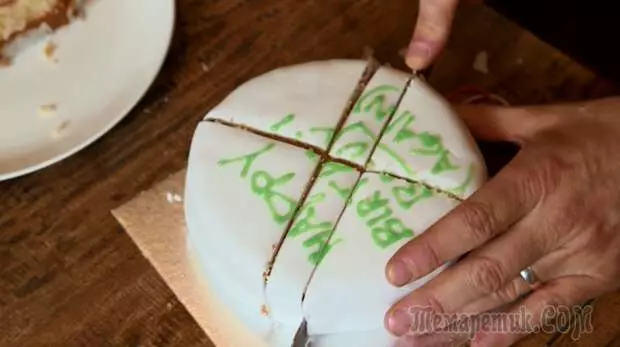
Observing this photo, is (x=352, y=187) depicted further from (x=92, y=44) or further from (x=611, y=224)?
(x=92, y=44)

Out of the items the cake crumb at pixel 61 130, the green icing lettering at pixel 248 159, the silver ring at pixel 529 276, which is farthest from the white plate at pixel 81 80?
the silver ring at pixel 529 276

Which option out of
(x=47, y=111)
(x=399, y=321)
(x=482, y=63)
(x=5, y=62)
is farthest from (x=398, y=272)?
(x=5, y=62)

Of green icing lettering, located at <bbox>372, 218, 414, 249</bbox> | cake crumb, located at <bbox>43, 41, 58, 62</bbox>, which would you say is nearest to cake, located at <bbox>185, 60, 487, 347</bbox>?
green icing lettering, located at <bbox>372, 218, 414, 249</bbox>

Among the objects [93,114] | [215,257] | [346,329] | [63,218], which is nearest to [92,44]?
[93,114]

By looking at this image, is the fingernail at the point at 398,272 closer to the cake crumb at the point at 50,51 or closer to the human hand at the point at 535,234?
the human hand at the point at 535,234

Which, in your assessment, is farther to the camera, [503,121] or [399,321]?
[503,121]

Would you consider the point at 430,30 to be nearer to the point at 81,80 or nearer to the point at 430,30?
the point at 430,30
